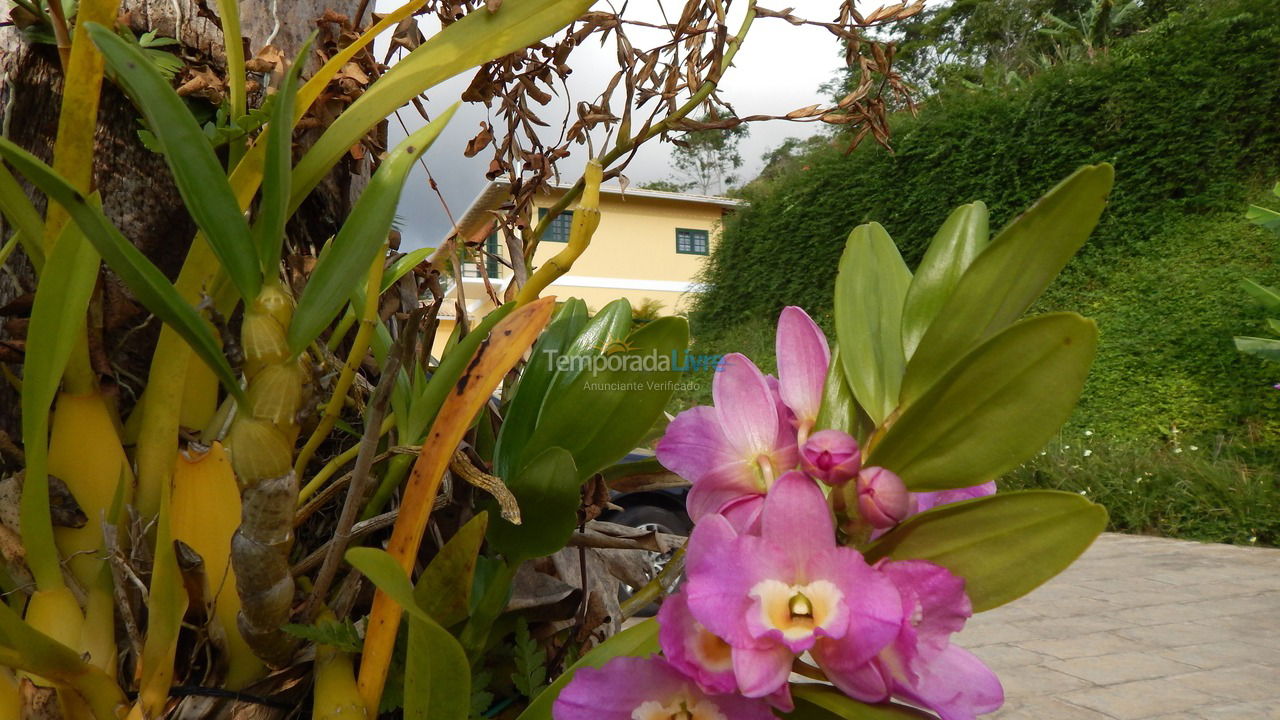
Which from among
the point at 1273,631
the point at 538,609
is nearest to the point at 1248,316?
the point at 1273,631

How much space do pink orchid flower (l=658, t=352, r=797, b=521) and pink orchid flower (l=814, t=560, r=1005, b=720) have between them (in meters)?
0.08

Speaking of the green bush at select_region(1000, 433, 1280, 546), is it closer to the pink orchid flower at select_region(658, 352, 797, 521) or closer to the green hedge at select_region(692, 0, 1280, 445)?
the green hedge at select_region(692, 0, 1280, 445)

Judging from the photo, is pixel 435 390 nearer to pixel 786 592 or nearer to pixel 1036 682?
pixel 786 592

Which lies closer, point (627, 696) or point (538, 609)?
point (627, 696)

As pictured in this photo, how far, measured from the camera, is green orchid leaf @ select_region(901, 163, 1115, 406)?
0.84 ft

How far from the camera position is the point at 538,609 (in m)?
0.46

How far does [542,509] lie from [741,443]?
0.11 m

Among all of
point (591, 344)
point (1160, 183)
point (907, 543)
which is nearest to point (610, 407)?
point (591, 344)

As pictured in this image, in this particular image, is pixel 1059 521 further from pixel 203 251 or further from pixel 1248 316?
pixel 1248 316

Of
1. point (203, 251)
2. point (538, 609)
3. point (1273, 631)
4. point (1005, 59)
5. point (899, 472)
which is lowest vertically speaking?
point (1273, 631)

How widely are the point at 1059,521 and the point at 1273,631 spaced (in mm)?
3688

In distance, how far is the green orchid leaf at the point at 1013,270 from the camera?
0.25 metres

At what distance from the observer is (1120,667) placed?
8.71 ft

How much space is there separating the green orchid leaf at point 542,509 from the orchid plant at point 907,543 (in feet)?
0.28
